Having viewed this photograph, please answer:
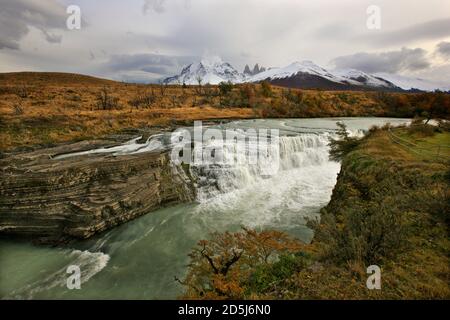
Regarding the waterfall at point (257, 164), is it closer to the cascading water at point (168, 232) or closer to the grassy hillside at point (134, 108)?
the cascading water at point (168, 232)

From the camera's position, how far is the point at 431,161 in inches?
516

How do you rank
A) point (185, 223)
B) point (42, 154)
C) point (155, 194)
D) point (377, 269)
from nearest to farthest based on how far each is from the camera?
point (377, 269), point (185, 223), point (155, 194), point (42, 154)

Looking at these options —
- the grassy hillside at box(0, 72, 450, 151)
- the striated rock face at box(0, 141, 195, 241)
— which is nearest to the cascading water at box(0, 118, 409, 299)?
the striated rock face at box(0, 141, 195, 241)

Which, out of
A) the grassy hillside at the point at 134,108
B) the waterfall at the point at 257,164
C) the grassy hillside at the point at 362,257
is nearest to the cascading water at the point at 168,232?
the waterfall at the point at 257,164

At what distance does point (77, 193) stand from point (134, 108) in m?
40.3

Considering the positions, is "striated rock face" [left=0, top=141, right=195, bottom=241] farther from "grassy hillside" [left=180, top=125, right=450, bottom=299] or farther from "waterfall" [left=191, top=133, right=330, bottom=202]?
"grassy hillside" [left=180, top=125, right=450, bottom=299]

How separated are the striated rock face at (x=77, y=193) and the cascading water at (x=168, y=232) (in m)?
0.78

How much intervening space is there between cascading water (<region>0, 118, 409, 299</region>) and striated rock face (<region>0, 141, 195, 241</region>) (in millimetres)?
784

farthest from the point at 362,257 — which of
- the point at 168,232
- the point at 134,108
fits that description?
the point at 134,108

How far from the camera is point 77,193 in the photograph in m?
14.9

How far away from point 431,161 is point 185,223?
1301cm

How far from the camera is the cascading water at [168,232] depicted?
1037 centimetres

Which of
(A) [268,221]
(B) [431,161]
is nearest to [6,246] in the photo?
(A) [268,221]
